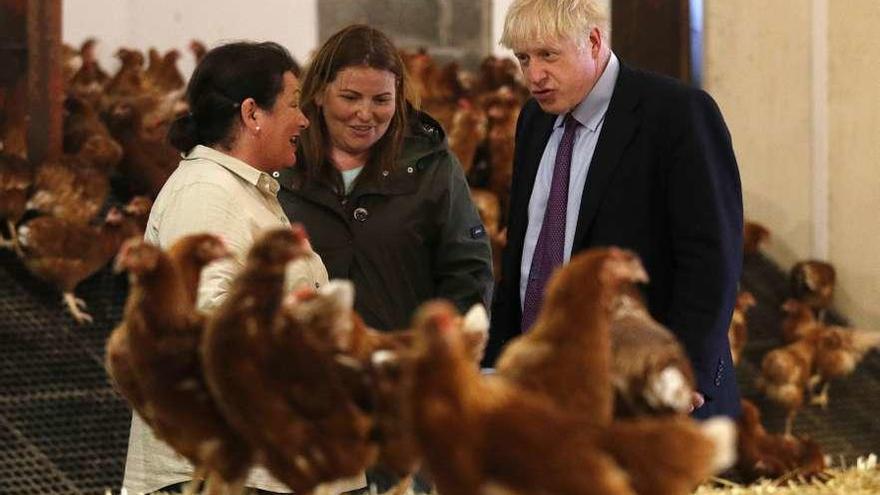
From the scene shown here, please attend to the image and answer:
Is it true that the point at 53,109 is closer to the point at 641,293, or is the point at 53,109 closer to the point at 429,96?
the point at 429,96

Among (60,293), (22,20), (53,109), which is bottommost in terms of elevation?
(60,293)

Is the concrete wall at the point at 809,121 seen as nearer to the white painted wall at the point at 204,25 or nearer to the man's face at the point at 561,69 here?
the white painted wall at the point at 204,25

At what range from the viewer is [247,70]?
258cm

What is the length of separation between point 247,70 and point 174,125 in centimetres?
21

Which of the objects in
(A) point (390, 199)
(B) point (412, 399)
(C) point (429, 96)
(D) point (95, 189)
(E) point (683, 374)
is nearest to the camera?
(B) point (412, 399)

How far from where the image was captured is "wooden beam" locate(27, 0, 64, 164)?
5.12 metres

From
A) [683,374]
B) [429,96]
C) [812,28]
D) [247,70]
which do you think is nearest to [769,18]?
[812,28]

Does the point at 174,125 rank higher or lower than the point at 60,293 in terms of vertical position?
higher

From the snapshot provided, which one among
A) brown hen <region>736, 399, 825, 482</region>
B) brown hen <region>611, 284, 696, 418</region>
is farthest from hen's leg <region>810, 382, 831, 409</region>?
Result: brown hen <region>611, 284, 696, 418</region>

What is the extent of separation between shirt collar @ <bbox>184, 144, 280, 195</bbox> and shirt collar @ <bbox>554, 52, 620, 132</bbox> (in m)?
0.61

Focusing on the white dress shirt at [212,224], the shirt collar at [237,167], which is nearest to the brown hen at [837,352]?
the white dress shirt at [212,224]

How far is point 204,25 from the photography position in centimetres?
673

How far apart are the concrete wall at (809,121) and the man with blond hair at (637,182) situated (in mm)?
3424

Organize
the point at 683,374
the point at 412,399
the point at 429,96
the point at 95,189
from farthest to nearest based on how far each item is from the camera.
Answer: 1. the point at 429,96
2. the point at 95,189
3. the point at 683,374
4. the point at 412,399
